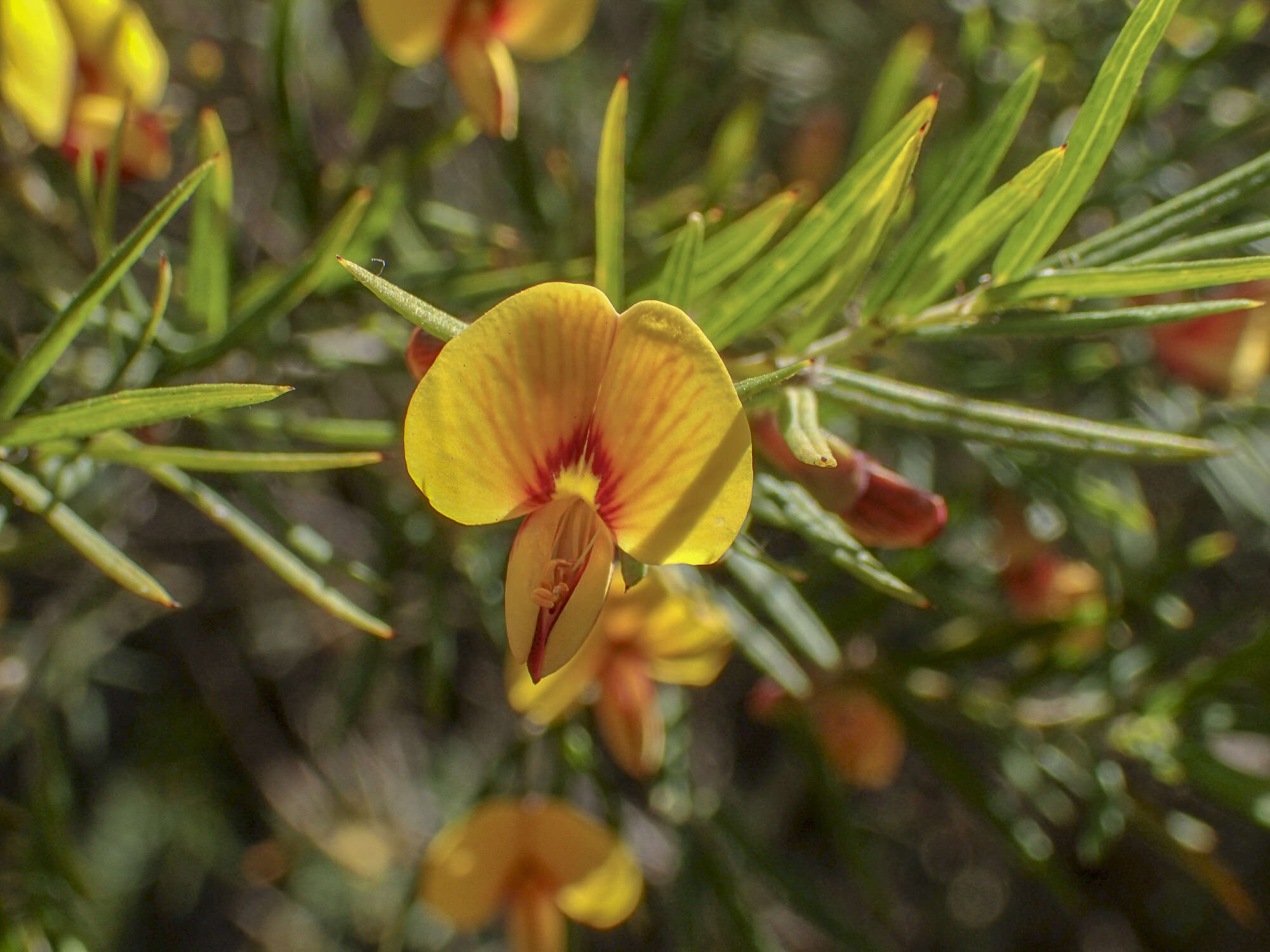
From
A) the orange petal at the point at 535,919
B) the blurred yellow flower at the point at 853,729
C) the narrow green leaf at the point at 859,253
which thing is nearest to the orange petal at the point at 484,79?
the narrow green leaf at the point at 859,253

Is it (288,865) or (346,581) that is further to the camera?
(288,865)

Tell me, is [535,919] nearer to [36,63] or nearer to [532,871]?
[532,871]

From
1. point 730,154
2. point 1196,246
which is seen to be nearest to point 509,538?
point 730,154

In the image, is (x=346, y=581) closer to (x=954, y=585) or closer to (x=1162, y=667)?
(x=954, y=585)

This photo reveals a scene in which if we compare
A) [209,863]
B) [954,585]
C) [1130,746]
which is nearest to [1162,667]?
[1130,746]

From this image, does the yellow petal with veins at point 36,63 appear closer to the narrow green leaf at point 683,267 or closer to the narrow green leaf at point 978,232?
the narrow green leaf at point 683,267

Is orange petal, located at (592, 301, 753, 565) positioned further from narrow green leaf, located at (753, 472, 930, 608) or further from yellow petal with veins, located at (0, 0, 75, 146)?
yellow petal with veins, located at (0, 0, 75, 146)

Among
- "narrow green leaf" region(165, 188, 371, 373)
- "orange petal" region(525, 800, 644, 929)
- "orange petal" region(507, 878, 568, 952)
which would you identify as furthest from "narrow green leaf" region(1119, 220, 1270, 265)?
"orange petal" region(507, 878, 568, 952)
